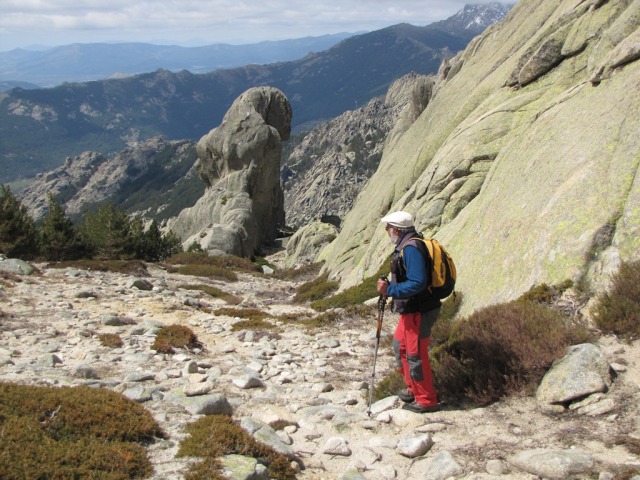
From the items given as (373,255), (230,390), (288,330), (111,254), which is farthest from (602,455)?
(111,254)

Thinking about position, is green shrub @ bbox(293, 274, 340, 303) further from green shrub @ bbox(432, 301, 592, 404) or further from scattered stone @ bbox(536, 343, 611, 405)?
scattered stone @ bbox(536, 343, 611, 405)

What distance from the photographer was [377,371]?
43.0 ft

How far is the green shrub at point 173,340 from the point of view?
48.9 ft

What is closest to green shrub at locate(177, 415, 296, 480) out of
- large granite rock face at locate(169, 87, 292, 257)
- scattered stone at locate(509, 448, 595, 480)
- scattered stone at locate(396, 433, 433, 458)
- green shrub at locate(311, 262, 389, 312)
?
scattered stone at locate(396, 433, 433, 458)

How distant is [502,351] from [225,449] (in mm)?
5474

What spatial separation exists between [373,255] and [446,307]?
13741 millimetres

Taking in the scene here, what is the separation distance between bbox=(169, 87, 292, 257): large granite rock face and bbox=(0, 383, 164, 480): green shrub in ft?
204

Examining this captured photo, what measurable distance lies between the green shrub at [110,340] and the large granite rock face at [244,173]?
5405 cm

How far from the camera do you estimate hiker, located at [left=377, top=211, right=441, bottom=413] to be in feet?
29.2

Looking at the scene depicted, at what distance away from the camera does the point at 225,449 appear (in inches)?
292

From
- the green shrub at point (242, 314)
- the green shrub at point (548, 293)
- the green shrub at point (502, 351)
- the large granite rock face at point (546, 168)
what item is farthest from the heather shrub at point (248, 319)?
the green shrub at point (548, 293)

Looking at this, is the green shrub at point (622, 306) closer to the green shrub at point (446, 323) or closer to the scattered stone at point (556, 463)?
the green shrub at point (446, 323)

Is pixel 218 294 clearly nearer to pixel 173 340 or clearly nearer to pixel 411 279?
pixel 173 340

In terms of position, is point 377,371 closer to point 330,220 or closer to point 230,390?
point 230,390
